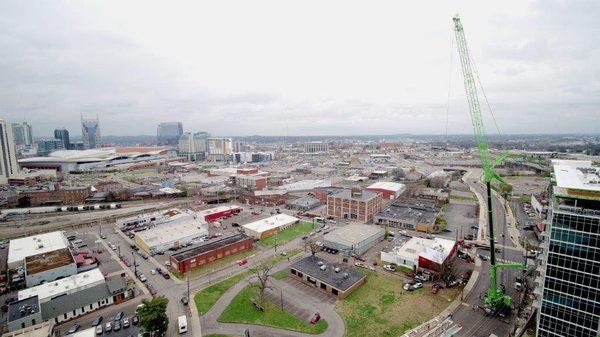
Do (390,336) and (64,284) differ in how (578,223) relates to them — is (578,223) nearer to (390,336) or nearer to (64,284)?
(390,336)

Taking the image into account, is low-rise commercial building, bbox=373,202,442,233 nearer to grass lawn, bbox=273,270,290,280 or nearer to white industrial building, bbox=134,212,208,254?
grass lawn, bbox=273,270,290,280

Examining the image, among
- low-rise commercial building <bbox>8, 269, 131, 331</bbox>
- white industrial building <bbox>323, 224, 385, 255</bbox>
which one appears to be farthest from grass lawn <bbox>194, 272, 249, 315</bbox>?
white industrial building <bbox>323, 224, 385, 255</bbox>

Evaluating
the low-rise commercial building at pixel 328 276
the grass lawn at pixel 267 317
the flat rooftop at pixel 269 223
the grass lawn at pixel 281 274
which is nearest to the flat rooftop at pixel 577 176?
the low-rise commercial building at pixel 328 276

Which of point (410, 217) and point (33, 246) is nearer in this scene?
point (33, 246)

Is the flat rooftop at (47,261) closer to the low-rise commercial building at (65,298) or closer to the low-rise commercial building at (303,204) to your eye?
the low-rise commercial building at (65,298)

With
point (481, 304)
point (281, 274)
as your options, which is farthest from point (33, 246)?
point (481, 304)

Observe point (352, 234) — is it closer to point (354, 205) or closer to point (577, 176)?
point (354, 205)
